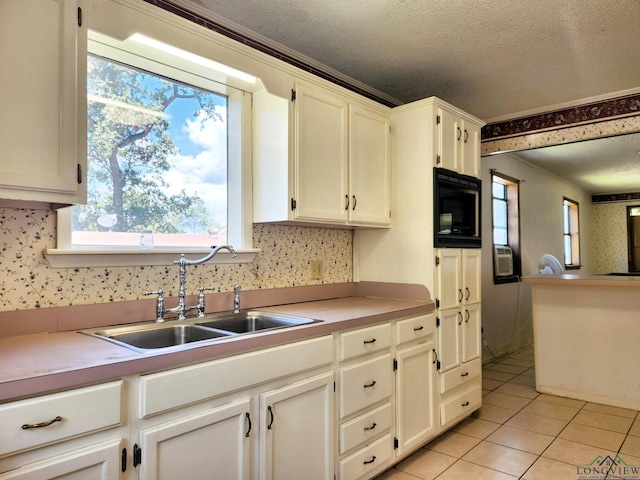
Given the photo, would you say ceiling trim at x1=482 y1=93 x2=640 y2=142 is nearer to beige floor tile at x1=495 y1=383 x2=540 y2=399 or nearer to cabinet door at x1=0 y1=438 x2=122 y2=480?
beige floor tile at x1=495 y1=383 x2=540 y2=399

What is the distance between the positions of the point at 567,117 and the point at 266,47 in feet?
8.18

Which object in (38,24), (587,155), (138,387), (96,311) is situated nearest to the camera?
(138,387)

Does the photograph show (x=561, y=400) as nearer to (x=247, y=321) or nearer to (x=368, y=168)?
(x=368, y=168)

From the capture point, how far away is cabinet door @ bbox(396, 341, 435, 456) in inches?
90.4

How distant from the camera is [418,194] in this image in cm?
269

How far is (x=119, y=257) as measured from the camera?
1830 mm

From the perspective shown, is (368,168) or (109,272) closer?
(109,272)

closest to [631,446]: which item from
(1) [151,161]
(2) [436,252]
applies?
(2) [436,252]

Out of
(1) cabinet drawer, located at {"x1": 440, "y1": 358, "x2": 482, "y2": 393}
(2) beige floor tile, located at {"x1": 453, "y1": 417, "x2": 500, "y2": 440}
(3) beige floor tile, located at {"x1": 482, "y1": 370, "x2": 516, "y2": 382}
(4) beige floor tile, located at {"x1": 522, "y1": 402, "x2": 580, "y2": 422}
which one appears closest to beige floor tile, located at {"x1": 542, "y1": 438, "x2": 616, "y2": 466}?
(2) beige floor tile, located at {"x1": 453, "y1": 417, "x2": 500, "y2": 440}

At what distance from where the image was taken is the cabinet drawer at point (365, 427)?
1.96 meters

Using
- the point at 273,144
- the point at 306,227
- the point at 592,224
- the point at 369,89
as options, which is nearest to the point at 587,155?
the point at 592,224

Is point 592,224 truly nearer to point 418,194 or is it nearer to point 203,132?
point 418,194

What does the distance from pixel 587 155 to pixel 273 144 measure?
3861mm

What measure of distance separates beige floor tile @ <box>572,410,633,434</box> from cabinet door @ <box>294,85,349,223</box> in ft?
7.20
